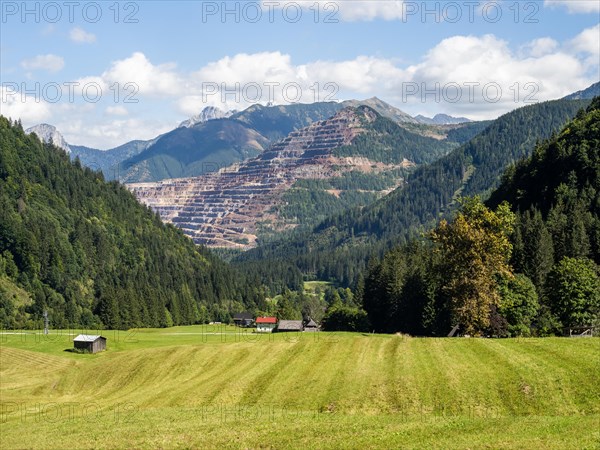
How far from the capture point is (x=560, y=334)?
95.4 metres

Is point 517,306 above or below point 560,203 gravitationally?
below

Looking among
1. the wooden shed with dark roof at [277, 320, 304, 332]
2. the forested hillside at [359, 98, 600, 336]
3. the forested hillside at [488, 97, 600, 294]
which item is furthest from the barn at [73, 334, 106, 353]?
the forested hillside at [488, 97, 600, 294]

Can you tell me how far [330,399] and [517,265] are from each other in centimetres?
8184

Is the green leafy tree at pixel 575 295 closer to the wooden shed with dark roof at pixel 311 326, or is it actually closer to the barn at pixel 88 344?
the barn at pixel 88 344

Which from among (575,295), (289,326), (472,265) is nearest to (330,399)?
(472,265)

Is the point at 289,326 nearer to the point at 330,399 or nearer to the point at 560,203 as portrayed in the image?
the point at 560,203

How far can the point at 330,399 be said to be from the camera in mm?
55250

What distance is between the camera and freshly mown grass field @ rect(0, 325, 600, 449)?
1570 inches

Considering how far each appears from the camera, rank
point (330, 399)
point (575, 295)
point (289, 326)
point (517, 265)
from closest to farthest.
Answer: point (330, 399) → point (575, 295) → point (517, 265) → point (289, 326)

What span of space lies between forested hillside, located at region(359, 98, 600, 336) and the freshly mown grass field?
69.3 feet

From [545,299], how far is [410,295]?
33.1m

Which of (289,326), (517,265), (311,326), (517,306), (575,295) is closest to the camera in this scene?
(575,295)

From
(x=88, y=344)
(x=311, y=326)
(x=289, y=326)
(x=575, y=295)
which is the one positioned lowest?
(x=311, y=326)

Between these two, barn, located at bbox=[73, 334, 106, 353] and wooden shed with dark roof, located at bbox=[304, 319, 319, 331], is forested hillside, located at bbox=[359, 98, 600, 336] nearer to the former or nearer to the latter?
wooden shed with dark roof, located at bbox=[304, 319, 319, 331]
